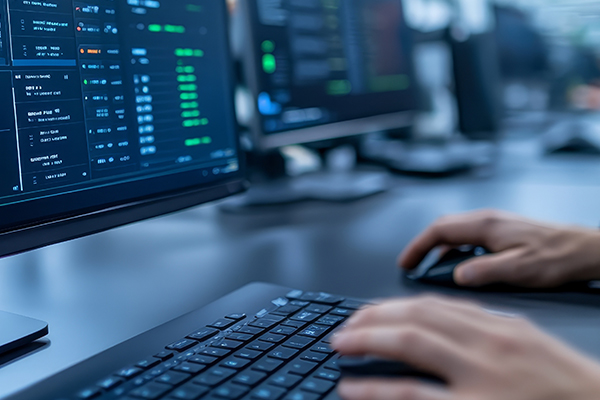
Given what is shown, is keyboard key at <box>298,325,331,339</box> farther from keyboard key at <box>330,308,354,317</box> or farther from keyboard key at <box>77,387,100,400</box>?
keyboard key at <box>77,387,100,400</box>

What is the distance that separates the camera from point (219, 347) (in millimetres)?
421

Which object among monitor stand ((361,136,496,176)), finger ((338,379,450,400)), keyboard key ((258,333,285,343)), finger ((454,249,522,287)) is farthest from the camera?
monitor stand ((361,136,496,176))

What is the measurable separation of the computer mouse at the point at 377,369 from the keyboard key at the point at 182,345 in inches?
4.7

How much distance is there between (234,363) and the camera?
393mm

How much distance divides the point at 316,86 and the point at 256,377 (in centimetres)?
84

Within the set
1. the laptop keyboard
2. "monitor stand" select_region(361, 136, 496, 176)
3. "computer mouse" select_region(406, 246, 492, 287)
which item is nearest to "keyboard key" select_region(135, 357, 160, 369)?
the laptop keyboard

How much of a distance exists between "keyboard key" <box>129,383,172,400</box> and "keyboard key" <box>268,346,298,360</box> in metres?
0.08

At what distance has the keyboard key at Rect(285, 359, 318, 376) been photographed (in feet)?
1.25

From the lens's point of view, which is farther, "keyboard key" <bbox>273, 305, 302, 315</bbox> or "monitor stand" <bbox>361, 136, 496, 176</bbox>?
"monitor stand" <bbox>361, 136, 496, 176</bbox>

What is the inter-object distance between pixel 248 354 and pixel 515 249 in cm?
35

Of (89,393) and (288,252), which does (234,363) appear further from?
(288,252)

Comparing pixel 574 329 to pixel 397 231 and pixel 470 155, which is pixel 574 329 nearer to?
pixel 397 231

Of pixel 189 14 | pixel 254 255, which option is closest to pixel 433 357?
pixel 254 255

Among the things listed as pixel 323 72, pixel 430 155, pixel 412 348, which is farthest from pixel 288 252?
pixel 430 155
